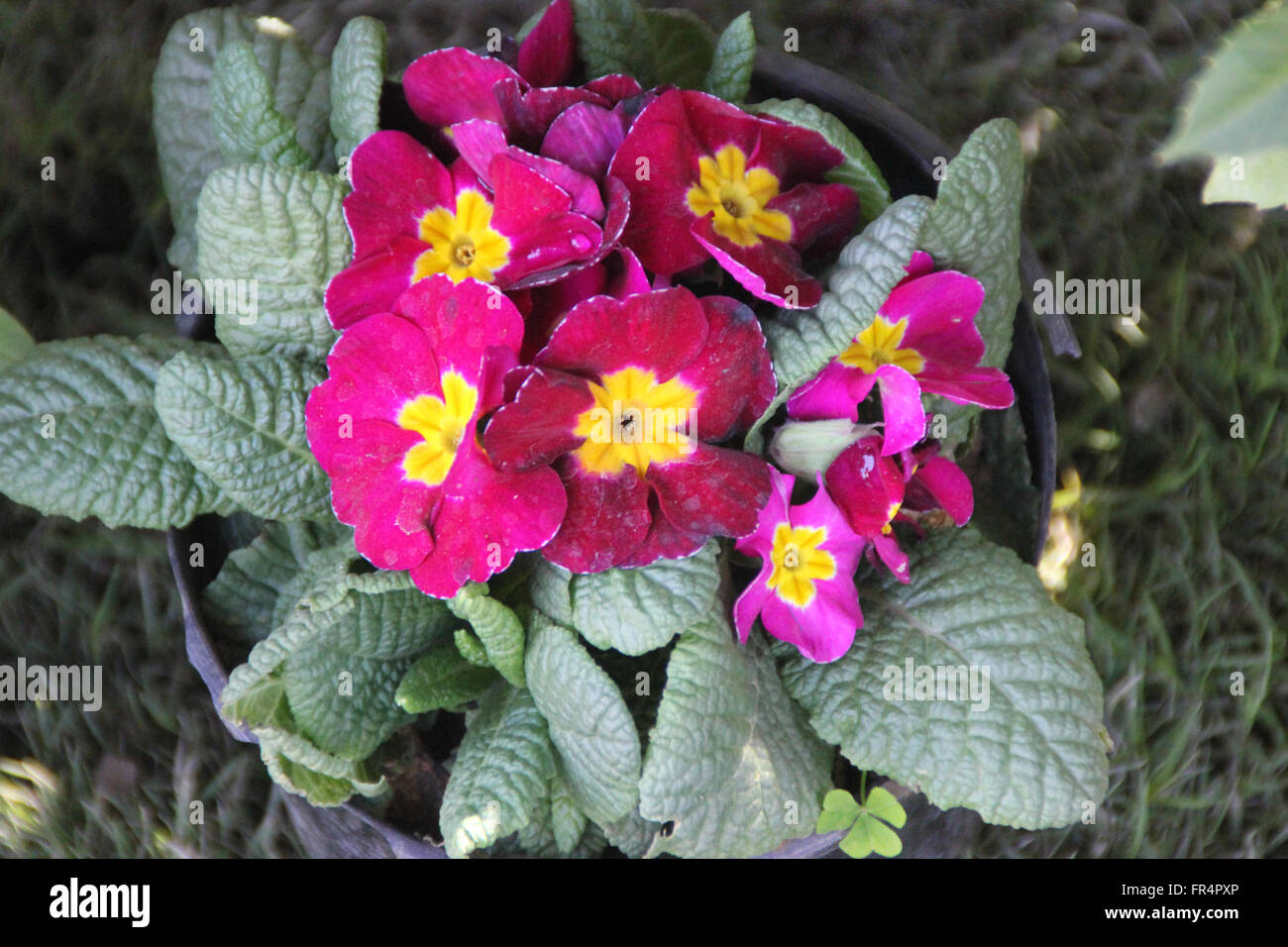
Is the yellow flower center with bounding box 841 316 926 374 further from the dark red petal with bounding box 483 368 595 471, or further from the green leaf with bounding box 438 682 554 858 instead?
the green leaf with bounding box 438 682 554 858

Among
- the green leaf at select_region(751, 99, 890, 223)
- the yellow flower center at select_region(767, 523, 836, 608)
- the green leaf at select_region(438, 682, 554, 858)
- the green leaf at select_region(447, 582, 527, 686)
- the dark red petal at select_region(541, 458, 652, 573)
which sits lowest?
the green leaf at select_region(438, 682, 554, 858)

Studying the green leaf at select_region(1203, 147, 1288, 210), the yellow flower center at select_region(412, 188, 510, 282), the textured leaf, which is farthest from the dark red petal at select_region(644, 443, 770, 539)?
the green leaf at select_region(1203, 147, 1288, 210)

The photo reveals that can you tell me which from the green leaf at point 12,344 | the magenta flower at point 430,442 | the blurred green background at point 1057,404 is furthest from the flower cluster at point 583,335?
the blurred green background at point 1057,404

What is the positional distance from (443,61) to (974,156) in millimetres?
480

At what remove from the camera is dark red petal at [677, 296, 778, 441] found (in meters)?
0.97

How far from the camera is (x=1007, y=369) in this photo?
4.38 ft

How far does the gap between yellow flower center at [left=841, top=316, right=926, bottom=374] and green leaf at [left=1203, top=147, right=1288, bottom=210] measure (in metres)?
0.69

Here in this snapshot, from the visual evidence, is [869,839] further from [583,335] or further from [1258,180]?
[1258,180]

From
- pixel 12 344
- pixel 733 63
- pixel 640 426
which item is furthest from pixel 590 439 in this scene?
pixel 12 344

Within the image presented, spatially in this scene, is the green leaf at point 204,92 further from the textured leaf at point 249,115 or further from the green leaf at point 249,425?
the green leaf at point 249,425

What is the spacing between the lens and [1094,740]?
42.5 inches

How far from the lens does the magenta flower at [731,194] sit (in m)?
0.96

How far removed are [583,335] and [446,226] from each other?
224mm
